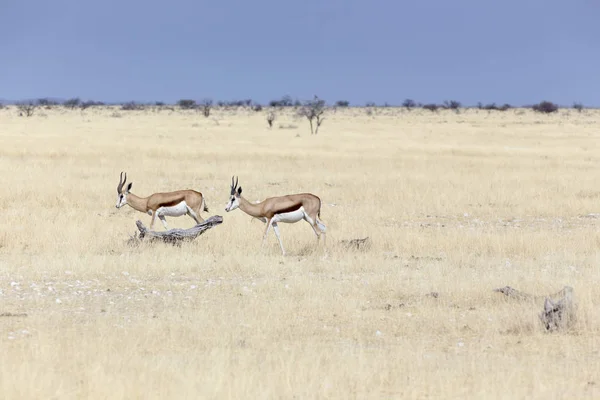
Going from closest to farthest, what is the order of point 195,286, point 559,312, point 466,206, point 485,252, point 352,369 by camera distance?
1. point 352,369
2. point 559,312
3. point 195,286
4. point 485,252
5. point 466,206

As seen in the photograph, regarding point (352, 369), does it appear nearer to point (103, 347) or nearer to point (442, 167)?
point (103, 347)

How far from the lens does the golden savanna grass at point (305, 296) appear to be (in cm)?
702

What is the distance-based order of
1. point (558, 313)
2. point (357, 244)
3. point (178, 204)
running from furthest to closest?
point (178, 204) → point (357, 244) → point (558, 313)

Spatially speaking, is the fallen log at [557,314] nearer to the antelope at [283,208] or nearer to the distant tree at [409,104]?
the antelope at [283,208]

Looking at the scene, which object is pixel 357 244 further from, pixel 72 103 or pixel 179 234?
pixel 72 103

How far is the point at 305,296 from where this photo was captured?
1066 cm

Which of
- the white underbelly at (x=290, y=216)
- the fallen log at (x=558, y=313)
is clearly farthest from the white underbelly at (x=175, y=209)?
the fallen log at (x=558, y=313)

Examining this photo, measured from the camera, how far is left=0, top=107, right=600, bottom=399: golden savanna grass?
7020 millimetres

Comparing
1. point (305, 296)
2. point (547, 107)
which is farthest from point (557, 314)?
point (547, 107)

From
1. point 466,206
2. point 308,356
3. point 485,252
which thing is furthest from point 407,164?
point 308,356

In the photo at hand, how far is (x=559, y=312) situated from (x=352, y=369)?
113 inches

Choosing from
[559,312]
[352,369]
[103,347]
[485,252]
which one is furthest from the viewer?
[485,252]

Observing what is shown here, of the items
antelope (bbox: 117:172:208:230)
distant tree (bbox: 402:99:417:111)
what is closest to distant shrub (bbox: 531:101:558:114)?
distant tree (bbox: 402:99:417:111)

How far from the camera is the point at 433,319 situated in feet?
31.5
